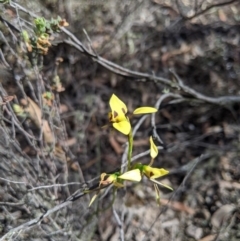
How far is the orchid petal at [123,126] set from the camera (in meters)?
1.47

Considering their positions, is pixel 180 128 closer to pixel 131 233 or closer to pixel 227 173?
pixel 227 173

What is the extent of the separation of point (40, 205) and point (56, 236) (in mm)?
173

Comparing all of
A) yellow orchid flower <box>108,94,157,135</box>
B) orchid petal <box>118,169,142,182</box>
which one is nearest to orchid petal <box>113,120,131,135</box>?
yellow orchid flower <box>108,94,157,135</box>

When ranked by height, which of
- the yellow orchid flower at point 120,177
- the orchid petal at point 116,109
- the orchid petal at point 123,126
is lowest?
the yellow orchid flower at point 120,177

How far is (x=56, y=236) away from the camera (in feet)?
7.23

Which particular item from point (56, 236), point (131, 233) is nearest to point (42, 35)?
point (56, 236)

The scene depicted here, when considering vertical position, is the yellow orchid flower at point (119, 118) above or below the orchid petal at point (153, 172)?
above

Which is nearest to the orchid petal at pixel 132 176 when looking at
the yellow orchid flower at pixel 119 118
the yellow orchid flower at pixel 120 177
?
the yellow orchid flower at pixel 120 177

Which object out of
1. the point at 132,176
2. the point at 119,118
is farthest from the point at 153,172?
the point at 119,118

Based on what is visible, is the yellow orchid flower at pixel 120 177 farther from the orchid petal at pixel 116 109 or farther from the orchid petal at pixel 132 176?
the orchid petal at pixel 116 109

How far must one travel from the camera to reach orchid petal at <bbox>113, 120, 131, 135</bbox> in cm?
147

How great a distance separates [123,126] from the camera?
1479mm

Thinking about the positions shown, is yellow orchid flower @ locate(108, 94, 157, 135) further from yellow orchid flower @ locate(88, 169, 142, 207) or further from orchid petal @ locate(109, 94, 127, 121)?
yellow orchid flower @ locate(88, 169, 142, 207)

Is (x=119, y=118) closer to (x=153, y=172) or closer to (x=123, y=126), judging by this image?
(x=123, y=126)
